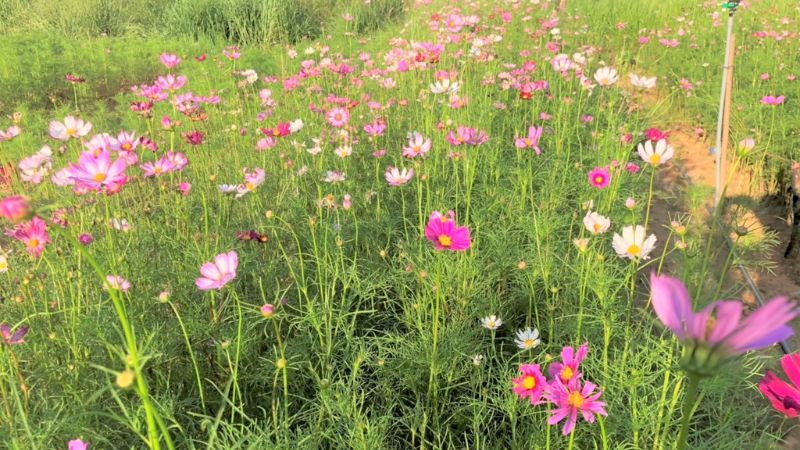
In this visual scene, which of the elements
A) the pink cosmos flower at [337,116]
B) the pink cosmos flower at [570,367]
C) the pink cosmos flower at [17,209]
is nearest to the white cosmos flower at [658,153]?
the pink cosmos flower at [570,367]

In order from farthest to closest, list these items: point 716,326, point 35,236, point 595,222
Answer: point 595,222 → point 35,236 → point 716,326

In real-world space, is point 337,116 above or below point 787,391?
below

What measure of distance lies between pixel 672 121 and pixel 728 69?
8.74 feet

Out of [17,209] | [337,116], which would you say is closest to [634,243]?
[17,209]

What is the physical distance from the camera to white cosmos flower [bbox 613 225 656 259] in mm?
1190

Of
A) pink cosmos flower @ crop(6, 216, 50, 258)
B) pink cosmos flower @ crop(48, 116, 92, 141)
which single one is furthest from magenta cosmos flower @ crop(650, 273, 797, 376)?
pink cosmos flower @ crop(48, 116, 92, 141)

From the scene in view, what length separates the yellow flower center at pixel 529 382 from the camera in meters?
0.98

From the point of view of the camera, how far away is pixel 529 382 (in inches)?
38.7

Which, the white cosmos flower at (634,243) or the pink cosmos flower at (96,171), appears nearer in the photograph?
the pink cosmos flower at (96,171)

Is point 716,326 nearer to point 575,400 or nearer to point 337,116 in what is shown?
point 575,400

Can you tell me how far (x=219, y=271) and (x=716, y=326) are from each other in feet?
3.17

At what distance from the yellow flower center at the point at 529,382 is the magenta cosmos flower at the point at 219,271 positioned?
0.60 metres

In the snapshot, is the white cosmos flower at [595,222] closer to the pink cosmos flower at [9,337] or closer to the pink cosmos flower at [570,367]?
the pink cosmos flower at [570,367]

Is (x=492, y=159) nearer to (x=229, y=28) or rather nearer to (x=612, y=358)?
(x=612, y=358)
